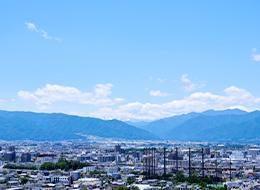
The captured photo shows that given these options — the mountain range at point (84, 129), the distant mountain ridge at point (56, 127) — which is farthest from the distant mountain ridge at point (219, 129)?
the distant mountain ridge at point (56, 127)

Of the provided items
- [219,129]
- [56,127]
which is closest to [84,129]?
[56,127]

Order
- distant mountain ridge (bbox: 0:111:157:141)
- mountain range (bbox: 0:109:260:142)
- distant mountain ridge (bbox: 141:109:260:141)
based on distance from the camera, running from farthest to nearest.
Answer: distant mountain ridge (bbox: 141:109:260:141) < mountain range (bbox: 0:109:260:142) < distant mountain ridge (bbox: 0:111:157:141)

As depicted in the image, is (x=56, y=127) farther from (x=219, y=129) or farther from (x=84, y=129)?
(x=219, y=129)

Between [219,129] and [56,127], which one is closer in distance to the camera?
[56,127]

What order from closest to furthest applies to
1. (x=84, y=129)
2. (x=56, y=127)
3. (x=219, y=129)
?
1. (x=56, y=127)
2. (x=84, y=129)
3. (x=219, y=129)

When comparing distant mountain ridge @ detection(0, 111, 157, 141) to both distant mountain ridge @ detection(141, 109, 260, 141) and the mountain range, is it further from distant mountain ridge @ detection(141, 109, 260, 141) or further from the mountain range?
distant mountain ridge @ detection(141, 109, 260, 141)

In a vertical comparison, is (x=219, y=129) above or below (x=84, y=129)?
above

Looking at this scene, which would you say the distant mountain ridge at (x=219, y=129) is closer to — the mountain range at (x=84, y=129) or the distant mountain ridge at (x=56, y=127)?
Answer: the mountain range at (x=84, y=129)

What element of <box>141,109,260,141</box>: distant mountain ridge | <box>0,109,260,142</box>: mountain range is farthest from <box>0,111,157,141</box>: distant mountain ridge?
<box>141,109,260,141</box>: distant mountain ridge

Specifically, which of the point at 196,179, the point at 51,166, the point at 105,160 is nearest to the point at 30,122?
the point at 105,160

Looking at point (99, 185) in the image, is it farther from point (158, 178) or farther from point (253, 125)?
point (253, 125)
